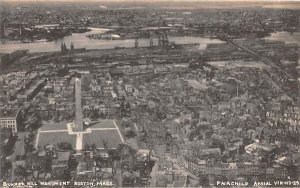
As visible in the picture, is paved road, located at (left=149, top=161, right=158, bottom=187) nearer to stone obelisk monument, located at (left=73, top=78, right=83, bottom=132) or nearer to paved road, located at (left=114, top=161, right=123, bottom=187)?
paved road, located at (left=114, top=161, right=123, bottom=187)

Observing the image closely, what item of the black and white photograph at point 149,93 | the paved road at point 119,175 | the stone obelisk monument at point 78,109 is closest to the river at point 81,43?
the black and white photograph at point 149,93

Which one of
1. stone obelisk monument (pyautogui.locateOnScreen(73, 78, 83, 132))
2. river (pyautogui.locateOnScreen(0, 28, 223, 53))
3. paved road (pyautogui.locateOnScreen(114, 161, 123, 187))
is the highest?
river (pyautogui.locateOnScreen(0, 28, 223, 53))

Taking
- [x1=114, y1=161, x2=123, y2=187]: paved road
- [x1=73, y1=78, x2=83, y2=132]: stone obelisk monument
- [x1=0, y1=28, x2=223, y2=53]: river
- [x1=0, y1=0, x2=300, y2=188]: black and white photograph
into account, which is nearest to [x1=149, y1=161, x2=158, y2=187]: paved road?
[x1=0, y1=0, x2=300, y2=188]: black and white photograph

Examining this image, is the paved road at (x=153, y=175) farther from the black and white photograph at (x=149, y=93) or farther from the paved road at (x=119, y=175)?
the paved road at (x=119, y=175)

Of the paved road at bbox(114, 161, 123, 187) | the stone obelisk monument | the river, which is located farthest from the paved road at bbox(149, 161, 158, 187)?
the river

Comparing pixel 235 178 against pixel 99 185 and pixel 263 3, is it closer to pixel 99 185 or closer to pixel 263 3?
pixel 99 185

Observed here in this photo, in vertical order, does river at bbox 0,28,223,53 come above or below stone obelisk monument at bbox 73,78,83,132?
above

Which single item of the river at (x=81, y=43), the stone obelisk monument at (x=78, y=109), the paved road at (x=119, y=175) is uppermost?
the river at (x=81, y=43)

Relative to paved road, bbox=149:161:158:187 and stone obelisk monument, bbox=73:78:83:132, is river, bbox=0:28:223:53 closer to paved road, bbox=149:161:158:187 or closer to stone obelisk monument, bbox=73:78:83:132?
stone obelisk monument, bbox=73:78:83:132
